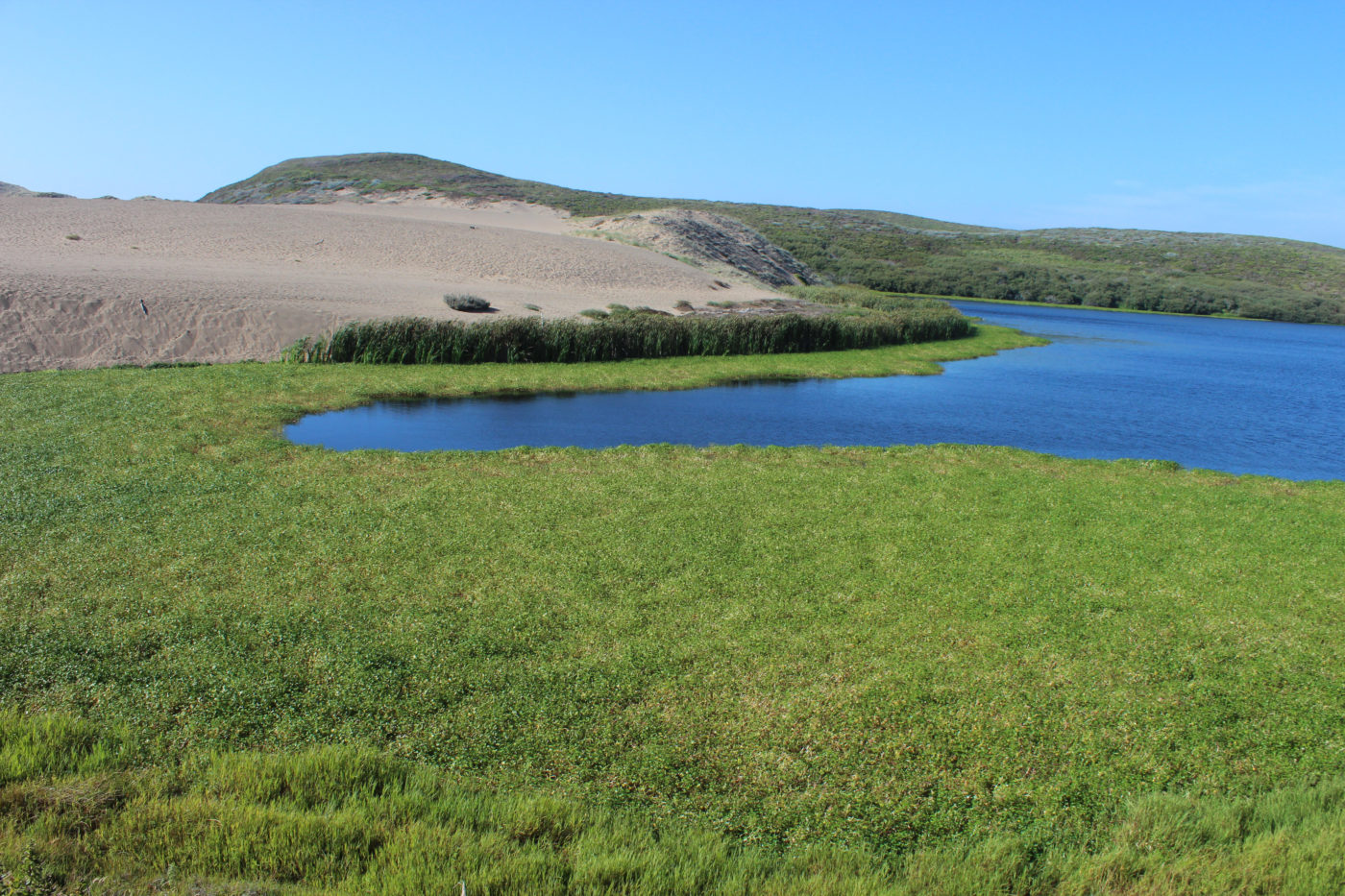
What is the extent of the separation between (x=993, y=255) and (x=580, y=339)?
8095 cm

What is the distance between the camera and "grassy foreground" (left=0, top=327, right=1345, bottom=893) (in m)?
3.55

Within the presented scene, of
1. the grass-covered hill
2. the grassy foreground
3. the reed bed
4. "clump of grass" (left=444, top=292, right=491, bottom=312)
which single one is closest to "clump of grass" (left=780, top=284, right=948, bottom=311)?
the reed bed

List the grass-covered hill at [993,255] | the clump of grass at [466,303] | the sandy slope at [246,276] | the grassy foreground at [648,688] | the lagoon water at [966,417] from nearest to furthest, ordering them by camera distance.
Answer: the grassy foreground at [648,688] → the lagoon water at [966,417] → the sandy slope at [246,276] → the clump of grass at [466,303] → the grass-covered hill at [993,255]

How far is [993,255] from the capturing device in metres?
90.3

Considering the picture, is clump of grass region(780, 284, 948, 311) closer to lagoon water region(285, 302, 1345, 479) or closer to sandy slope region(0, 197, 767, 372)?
sandy slope region(0, 197, 767, 372)

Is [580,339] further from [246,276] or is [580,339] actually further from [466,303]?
[246,276]

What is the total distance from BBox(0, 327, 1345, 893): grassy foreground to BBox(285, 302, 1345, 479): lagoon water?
4.19 metres

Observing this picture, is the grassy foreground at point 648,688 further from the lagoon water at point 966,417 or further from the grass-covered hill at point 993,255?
the grass-covered hill at point 993,255

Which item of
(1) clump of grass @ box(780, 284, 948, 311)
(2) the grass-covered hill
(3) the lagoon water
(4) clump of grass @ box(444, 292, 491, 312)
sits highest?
(2) the grass-covered hill

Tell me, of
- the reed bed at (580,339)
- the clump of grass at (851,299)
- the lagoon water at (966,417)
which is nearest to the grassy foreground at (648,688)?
the lagoon water at (966,417)

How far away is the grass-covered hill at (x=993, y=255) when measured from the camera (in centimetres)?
6894

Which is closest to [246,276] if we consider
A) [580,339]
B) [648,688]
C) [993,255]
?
[580,339]

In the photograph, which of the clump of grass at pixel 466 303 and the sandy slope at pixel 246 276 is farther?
the clump of grass at pixel 466 303

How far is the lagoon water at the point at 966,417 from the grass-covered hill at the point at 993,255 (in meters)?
44.5
